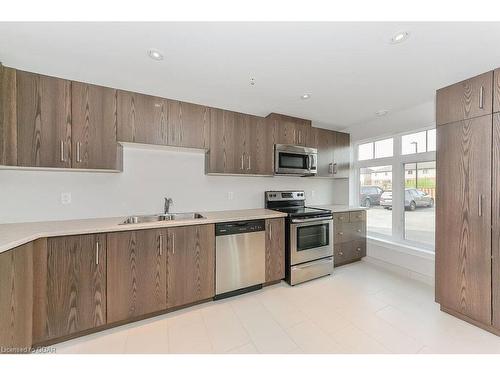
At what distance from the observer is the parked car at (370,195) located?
3494 millimetres

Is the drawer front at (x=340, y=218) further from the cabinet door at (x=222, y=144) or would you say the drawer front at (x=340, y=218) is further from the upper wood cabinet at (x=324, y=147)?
the cabinet door at (x=222, y=144)

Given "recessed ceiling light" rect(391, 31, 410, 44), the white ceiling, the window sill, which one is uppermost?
the white ceiling

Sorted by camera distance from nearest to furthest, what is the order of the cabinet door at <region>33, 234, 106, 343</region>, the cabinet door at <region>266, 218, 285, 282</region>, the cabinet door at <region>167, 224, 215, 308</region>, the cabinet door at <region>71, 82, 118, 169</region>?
the cabinet door at <region>33, 234, 106, 343</region> < the cabinet door at <region>71, 82, 118, 169</region> < the cabinet door at <region>167, 224, 215, 308</region> < the cabinet door at <region>266, 218, 285, 282</region>

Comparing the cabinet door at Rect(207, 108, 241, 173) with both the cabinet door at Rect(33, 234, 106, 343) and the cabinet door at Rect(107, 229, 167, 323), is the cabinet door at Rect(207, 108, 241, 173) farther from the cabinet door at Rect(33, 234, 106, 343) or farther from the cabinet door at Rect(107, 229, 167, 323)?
the cabinet door at Rect(33, 234, 106, 343)

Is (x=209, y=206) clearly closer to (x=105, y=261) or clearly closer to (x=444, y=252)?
(x=105, y=261)

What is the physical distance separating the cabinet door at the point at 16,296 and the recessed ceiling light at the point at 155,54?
1747 millimetres

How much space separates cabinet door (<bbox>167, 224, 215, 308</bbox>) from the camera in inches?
77.8

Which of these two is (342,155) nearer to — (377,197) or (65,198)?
(377,197)

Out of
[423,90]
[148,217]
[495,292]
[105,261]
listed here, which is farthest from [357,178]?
[105,261]

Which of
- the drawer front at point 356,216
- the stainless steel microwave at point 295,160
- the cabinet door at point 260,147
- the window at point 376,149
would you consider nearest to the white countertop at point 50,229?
the cabinet door at point 260,147

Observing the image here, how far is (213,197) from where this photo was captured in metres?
2.80

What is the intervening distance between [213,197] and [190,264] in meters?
1.00

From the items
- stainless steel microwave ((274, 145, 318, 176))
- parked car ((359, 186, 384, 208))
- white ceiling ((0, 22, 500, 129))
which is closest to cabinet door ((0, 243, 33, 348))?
white ceiling ((0, 22, 500, 129))

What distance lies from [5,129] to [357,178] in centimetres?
466
